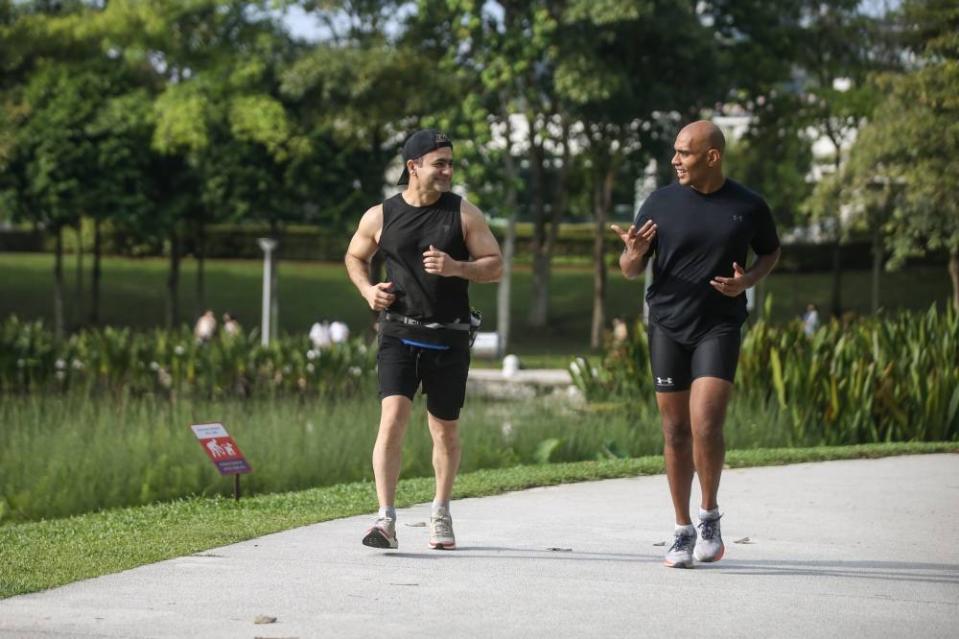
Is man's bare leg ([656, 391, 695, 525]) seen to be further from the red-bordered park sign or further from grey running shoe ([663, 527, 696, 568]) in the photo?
the red-bordered park sign

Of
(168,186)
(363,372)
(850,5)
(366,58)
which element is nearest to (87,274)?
(168,186)

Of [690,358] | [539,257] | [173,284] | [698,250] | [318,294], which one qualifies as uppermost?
[698,250]

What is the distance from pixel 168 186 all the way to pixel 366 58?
9277 millimetres

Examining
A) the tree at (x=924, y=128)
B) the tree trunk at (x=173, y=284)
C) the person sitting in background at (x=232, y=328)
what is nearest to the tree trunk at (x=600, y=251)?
the tree at (x=924, y=128)

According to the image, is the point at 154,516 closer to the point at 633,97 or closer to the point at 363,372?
the point at 363,372

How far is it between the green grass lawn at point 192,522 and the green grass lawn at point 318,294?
35.3 meters

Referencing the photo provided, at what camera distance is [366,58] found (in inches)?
1529

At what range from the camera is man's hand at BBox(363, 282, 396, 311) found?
741 centimetres

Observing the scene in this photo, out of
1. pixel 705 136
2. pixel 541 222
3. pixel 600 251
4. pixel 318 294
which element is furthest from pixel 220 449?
pixel 318 294

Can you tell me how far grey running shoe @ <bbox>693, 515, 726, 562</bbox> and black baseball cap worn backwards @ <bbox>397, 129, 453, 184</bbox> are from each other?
1.98m

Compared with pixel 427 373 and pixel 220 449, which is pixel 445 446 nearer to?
pixel 427 373

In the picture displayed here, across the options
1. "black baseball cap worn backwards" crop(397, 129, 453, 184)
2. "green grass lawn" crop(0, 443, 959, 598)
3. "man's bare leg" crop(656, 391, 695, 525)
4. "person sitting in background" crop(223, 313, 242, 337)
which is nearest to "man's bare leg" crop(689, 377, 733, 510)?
"man's bare leg" crop(656, 391, 695, 525)

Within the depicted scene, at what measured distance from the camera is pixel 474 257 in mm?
7570

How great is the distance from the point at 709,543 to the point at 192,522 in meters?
2.72
